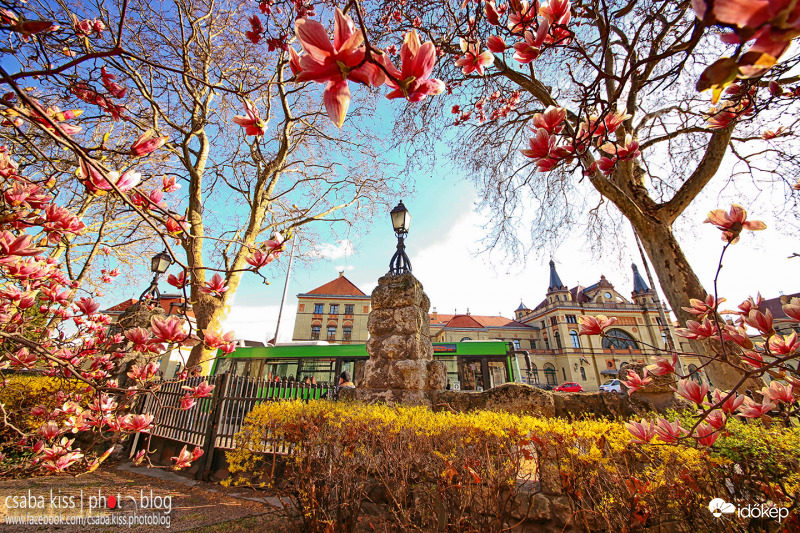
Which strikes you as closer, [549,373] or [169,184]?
[169,184]

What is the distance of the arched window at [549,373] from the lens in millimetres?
37719

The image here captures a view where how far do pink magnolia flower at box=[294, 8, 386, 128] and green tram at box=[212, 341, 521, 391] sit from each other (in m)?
12.4

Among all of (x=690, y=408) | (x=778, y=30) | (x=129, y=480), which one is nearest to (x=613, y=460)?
(x=690, y=408)

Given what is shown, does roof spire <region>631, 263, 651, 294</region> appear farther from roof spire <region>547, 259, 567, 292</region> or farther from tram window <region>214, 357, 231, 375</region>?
tram window <region>214, 357, 231, 375</region>

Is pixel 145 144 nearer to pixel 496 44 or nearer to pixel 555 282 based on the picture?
pixel 496 44

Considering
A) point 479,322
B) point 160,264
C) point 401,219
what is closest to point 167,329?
→ point 401,219

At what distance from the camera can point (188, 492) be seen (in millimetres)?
4207

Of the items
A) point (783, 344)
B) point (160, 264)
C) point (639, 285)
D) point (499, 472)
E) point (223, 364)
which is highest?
point (639, 285)

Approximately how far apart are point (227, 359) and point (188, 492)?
37.6 ft

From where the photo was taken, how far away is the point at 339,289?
35.6 m

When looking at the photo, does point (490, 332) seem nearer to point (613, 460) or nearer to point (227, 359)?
point (227, 359)

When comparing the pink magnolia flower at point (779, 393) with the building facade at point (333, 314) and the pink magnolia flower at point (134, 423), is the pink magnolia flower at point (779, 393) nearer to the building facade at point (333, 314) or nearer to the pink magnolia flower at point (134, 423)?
the pink magnolia flower at point (134, 423)

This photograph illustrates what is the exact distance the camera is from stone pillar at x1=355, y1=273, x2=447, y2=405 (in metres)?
3.87

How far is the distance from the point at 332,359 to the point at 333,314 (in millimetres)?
22113
